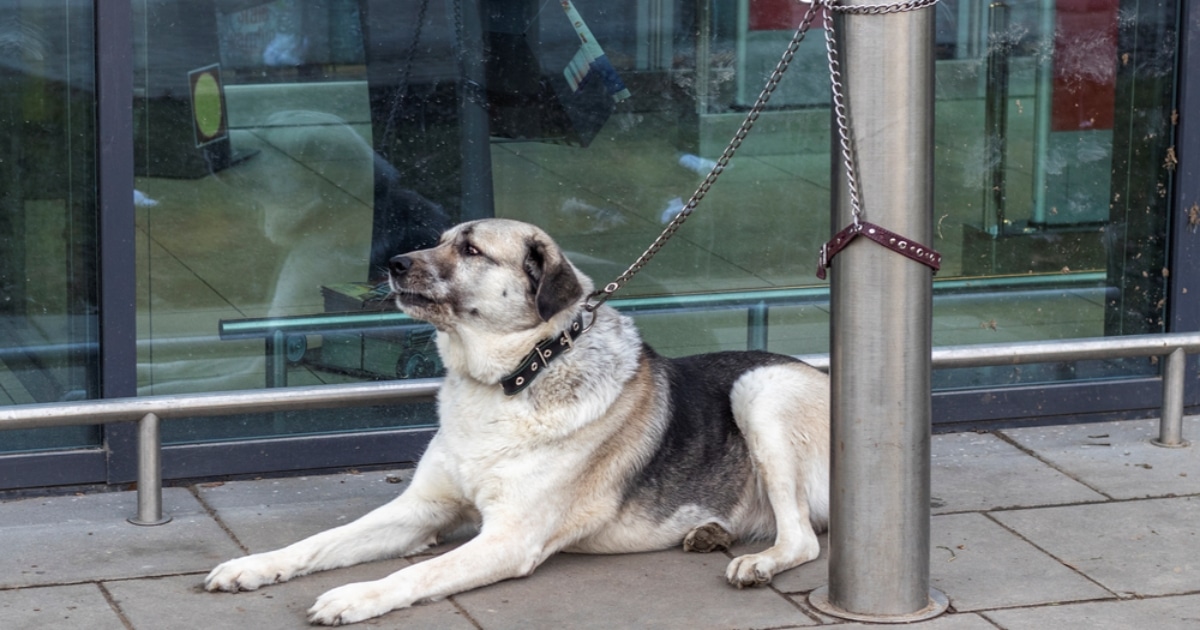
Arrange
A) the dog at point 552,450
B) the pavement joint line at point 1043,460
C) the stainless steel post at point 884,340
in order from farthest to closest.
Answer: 1. the pavement joint line at point 1043,460
2. the dog at point 552,450
3. the stainless steel post at point 884,340

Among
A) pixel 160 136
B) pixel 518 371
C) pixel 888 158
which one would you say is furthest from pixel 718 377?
pixel 160 136

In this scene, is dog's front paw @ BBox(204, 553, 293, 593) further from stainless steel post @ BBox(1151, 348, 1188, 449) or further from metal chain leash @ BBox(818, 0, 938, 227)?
stainless steel post @ BBox(1151, 348, 1188, 449)

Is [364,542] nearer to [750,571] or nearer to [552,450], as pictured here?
[552,450]

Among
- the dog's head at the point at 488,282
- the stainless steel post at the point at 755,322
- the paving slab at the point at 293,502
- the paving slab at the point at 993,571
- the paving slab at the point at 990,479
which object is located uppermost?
the dog's head at the point at 488,282

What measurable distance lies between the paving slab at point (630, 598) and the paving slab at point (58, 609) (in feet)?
3.53

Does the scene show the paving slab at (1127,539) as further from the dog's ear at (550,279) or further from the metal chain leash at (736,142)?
the dog's ear at (550,279)

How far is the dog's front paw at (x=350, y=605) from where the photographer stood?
15.7ft

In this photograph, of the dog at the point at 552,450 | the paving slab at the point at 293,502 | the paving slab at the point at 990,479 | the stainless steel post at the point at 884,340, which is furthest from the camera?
the paving slab at the point at 990,479

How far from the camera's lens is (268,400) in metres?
5.79

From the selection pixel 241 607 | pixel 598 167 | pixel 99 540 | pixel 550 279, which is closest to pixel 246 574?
pixel 241 607

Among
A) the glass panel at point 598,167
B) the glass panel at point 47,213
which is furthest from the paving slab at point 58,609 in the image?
the glass panel at point 598,167

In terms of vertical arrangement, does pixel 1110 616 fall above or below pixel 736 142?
below

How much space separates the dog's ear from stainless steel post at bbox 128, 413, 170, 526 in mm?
1478

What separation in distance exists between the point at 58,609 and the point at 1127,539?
3.58 m
